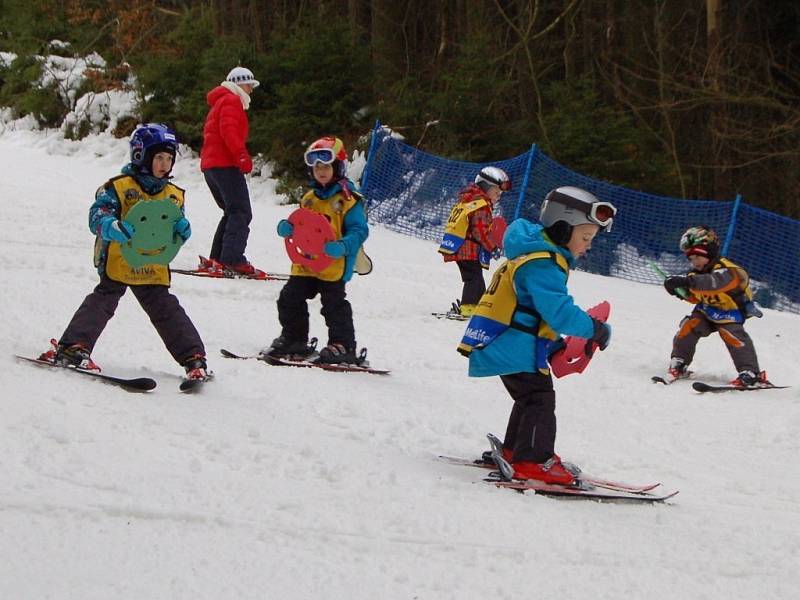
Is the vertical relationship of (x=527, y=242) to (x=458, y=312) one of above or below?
above

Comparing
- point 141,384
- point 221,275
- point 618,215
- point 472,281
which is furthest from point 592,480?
point 618,215

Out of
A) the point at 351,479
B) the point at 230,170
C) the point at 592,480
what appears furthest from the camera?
the point at 230,170

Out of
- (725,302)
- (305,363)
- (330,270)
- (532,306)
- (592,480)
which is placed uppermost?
(532,306)

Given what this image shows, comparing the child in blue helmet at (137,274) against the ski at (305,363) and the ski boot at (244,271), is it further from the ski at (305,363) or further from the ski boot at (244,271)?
the ski boot at (244,271)

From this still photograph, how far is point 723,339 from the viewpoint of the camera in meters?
8.72

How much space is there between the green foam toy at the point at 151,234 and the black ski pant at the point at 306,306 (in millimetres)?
1460

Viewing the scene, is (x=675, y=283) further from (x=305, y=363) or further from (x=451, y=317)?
(x=305, y=363)

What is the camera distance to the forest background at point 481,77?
18516 mm

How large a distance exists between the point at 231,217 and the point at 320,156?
359 cm

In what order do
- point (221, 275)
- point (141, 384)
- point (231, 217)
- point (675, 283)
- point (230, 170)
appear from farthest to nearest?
point (230, 170)
point (231, 217)
point (221, 275)
point (675, 283)
point (141, 384)

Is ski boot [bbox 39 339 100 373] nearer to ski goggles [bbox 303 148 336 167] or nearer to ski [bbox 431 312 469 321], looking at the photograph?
ski goggles [bbox 303 148 336 167]

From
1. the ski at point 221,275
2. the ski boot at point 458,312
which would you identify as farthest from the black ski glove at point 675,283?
the ski at point 221,275

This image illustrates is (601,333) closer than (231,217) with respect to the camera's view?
Yes

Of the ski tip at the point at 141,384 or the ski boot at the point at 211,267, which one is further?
the ski boot at the point at 211,267
